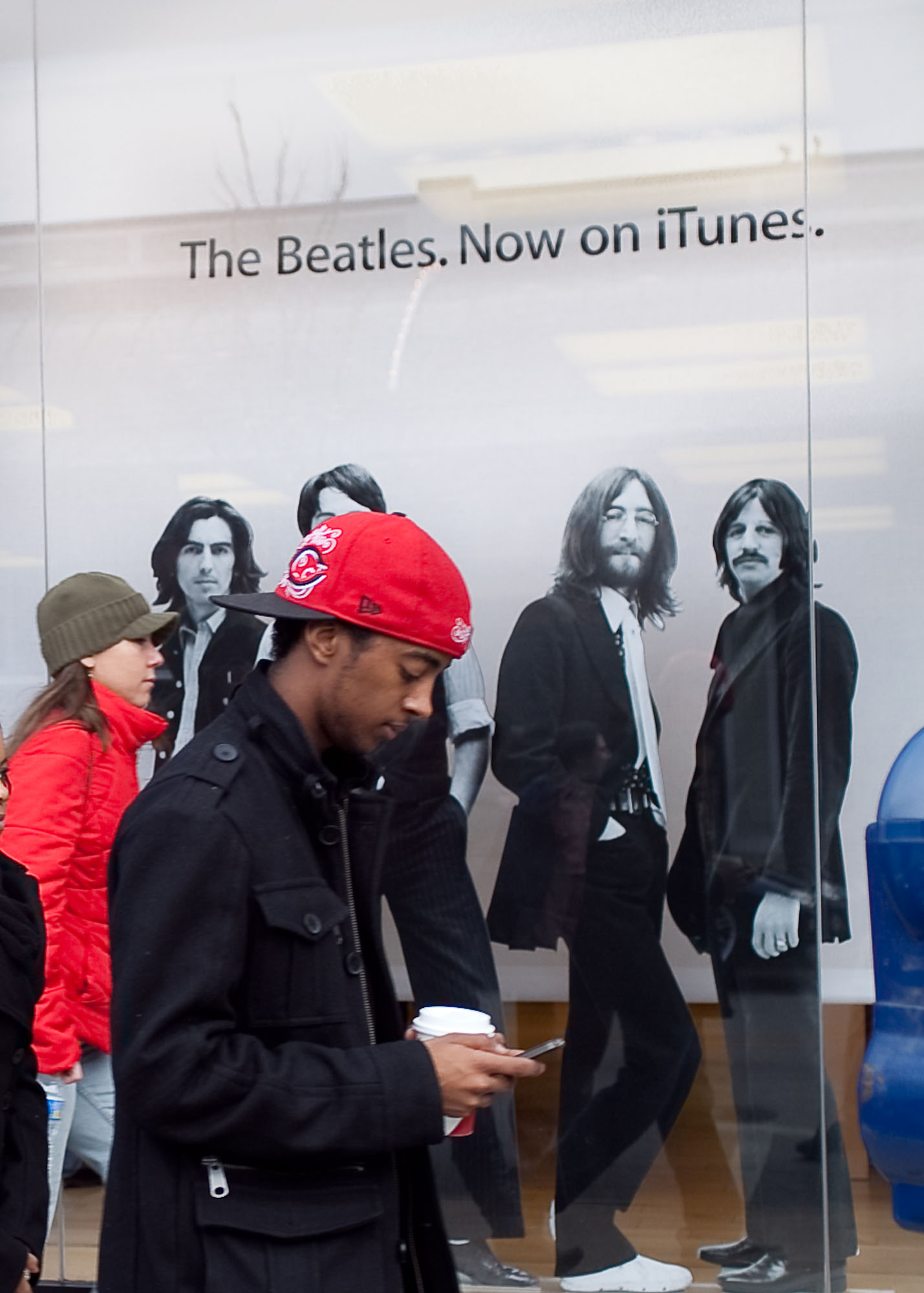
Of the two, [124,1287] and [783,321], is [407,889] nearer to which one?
[783,321]

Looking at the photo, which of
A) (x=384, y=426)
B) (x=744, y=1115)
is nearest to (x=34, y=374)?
(x=384, y=426)

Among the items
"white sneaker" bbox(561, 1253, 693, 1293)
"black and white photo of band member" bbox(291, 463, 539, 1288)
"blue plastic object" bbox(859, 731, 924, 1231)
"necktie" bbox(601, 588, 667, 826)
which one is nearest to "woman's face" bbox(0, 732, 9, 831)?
"black and white photo of band member" bbox(291, 463, 539, 1288)

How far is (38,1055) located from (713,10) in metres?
3.30

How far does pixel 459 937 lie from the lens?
415 centimetres

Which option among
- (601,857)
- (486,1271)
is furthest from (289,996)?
(486,1271)

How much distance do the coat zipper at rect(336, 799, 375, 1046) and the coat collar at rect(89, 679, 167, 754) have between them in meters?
1.81

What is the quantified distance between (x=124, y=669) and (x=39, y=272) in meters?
1.54

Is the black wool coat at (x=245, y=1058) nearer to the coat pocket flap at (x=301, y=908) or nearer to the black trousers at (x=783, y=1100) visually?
the coat pocket flap at (x=301, y=908)

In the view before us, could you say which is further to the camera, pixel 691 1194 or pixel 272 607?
pixel 691 1194

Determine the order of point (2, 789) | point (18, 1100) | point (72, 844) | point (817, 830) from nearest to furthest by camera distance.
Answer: point (18, 1100)
point (2, 789)
point (72, 844)
point (817, 830)

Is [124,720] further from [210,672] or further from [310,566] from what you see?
[310,566]

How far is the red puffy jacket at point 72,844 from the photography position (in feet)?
10.6

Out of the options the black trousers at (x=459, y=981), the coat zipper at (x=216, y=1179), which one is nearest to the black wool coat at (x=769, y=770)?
the black trousers at (x=459, y=981)

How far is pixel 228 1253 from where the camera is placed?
161 centimetres
